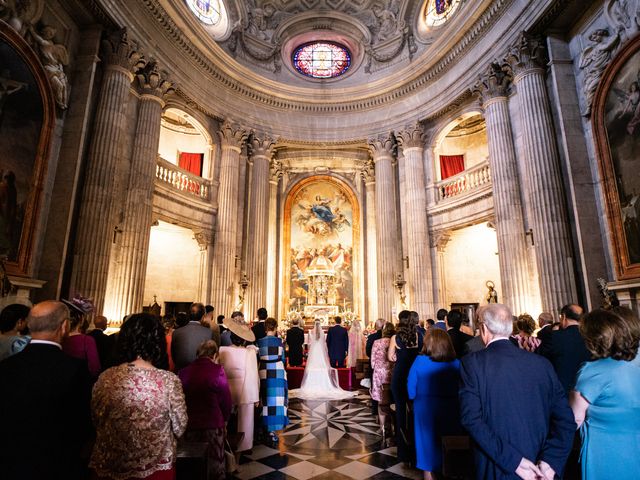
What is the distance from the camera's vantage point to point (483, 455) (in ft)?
6.28

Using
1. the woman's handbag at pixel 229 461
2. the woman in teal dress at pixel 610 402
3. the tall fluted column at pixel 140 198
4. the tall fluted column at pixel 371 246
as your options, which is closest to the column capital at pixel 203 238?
the tall fluted column at pixel 140 198

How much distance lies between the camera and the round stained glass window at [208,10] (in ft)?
41.9

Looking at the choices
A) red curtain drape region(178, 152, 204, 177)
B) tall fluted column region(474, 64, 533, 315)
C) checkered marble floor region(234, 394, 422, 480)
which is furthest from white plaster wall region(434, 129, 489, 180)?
checkered marble floor region(234, 394, 422, 480)

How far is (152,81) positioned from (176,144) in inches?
213

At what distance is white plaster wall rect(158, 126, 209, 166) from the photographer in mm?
14914

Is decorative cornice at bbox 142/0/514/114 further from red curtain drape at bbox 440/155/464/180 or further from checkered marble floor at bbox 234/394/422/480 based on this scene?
checkered marble floor at bbox 234/394/422/480

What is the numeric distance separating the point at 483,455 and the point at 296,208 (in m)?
14.9

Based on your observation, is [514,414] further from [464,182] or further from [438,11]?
[438,11]

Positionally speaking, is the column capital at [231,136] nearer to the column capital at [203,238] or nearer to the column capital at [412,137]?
the column capital at [203,238]

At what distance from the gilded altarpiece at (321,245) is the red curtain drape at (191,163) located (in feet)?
13.1

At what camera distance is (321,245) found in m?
16.1

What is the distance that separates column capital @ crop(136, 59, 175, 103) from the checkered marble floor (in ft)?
29.8

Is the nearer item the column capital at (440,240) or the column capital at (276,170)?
the column capital at (440,240)

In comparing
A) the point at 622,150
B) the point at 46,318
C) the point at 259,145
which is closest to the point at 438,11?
the point at 259,145
